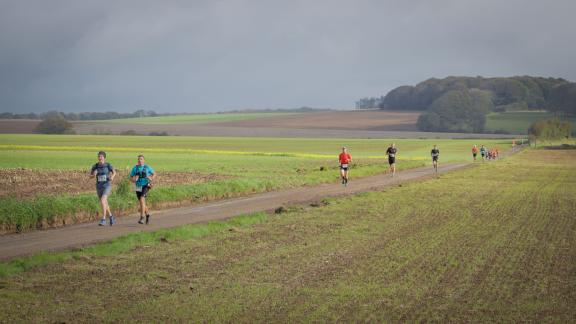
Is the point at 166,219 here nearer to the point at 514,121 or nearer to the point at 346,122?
the point at 346,122

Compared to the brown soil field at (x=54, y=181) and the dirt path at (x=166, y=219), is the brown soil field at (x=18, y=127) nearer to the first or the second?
the brown soil field at (x=54, y=181)

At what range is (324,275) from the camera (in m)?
14.1

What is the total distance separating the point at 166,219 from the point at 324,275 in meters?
10.4

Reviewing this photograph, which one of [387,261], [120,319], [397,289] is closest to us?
[120,319]

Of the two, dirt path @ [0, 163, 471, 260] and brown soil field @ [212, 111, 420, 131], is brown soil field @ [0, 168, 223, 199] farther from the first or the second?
brown soil field @ [212, 111, 420, 131]

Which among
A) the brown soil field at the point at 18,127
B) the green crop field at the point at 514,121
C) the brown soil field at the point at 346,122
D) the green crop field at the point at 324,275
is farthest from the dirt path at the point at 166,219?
the green crop field at the point at 514,121

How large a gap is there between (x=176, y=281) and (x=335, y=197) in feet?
57.9

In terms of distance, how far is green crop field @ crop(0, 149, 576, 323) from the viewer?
1130cm

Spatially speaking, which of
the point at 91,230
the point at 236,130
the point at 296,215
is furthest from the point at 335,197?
the point at 236,130

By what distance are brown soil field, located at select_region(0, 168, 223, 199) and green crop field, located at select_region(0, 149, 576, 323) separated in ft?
35.0

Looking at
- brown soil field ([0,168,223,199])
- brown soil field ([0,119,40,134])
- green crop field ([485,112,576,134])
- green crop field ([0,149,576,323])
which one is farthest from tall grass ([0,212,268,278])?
green crop field ([485,112,576,134])

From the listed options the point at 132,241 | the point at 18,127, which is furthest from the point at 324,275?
the point at 18,127

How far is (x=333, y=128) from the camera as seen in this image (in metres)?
168

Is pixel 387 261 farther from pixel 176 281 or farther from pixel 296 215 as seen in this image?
pixel 296 215
